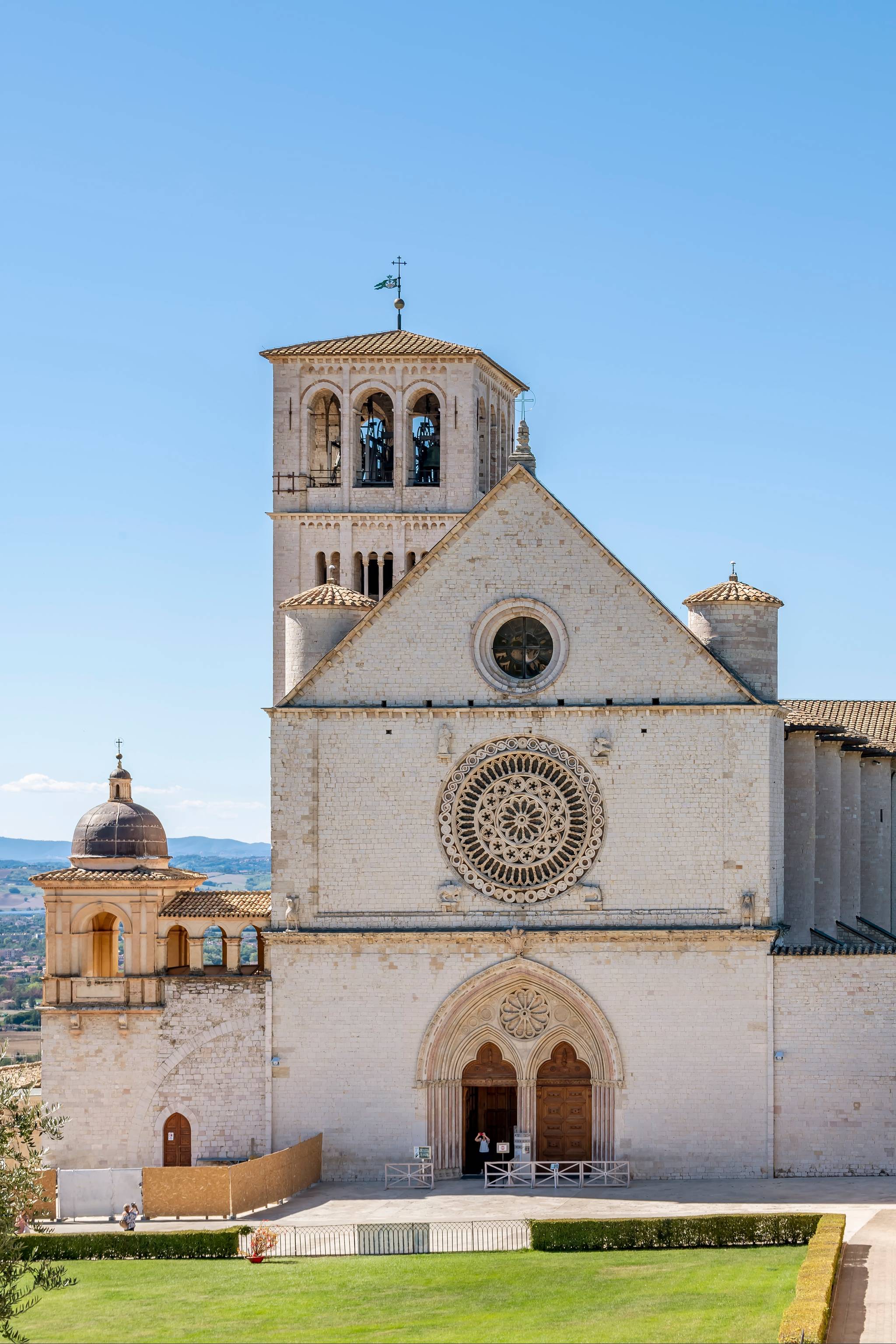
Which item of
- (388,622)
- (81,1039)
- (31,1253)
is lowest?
(31,1253)

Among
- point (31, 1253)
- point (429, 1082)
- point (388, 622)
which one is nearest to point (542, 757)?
point (388, 622)

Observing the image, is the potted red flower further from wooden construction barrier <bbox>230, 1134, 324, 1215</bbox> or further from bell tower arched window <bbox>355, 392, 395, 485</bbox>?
bell tower arched window <bbox>355, 392, 395, 485</bbox>

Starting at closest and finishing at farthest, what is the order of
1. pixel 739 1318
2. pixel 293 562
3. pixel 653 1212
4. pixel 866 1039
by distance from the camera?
pixel 739 1318, pixel 653 1212, pixel 866 1039, pixel 293 562

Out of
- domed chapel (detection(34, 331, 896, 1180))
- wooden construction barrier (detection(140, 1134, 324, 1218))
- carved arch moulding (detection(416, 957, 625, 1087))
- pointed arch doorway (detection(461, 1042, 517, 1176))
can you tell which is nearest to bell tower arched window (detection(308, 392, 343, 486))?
domed chapel (detection(34, 331, 896, 1180))

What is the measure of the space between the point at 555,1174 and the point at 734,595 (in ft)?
43.2

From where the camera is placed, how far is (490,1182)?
4519 centimetres

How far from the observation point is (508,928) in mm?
45906

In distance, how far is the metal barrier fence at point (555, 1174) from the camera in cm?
4453

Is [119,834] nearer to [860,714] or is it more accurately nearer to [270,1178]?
[270,1178]

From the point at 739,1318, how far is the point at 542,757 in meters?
16.3

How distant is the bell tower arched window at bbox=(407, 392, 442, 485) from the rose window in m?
16.8

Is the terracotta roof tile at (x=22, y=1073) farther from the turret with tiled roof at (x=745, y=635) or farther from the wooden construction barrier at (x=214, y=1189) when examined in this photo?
the turret with tiled roof at (x=745, y=635)

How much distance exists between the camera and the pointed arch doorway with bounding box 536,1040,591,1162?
151 ft

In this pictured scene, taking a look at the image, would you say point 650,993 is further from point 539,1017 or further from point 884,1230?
point 884,1230
